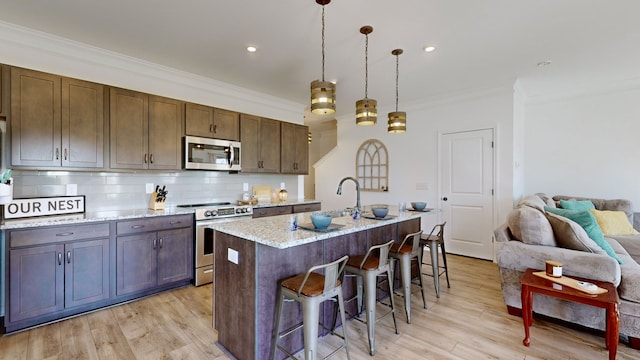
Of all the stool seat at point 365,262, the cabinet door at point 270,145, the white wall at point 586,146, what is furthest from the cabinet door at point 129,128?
the white wall at point 586,146

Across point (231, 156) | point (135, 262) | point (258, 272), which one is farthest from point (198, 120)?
point (258, 272)

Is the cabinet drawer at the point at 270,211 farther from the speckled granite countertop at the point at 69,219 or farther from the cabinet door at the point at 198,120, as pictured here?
the cabinet door at the point at 198,120

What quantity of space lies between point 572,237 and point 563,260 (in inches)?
10.1

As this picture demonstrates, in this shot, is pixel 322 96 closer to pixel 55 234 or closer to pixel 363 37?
pixel 363 37

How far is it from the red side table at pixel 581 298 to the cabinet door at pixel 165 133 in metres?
3.76

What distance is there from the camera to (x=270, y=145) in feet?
15.2

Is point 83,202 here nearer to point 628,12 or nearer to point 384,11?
point 384,11

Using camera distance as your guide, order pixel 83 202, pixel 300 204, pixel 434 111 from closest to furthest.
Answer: pixel 83 202, pixel 300 204, pixel 434 111

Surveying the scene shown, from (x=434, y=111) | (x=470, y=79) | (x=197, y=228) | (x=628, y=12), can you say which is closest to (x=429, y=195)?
(x=434, y=111)

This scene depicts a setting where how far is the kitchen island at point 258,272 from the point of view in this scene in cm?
182

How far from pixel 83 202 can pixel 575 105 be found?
6997 millimetres

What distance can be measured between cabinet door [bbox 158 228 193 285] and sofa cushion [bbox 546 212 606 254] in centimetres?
373

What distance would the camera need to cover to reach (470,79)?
4062mm

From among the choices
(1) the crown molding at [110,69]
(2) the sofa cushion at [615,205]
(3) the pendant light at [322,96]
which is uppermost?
(1) the crown molding at [110,69]
